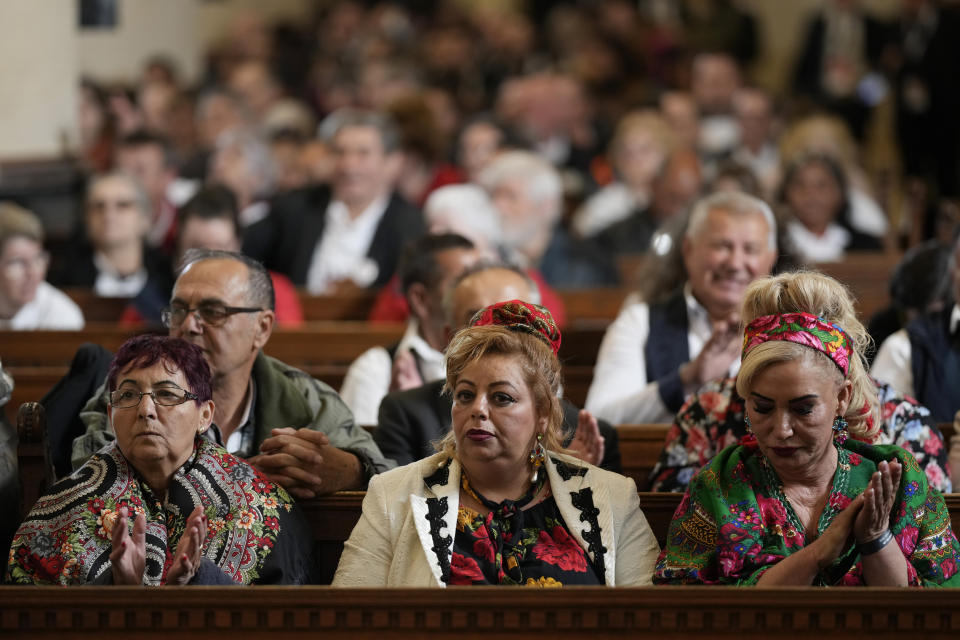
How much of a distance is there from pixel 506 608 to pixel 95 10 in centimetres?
631

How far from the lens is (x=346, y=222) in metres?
7.10

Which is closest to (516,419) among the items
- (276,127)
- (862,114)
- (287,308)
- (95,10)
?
(287,308)

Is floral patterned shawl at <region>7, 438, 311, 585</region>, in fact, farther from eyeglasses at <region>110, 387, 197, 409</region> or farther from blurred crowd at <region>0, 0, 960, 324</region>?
blurred crowd at <region>0, 0, 960, 324</region>

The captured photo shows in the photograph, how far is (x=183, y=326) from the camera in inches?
137

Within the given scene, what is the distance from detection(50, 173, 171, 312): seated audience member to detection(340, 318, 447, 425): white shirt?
96.1 inches

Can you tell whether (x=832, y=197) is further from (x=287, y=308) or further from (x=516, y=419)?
(x=516, y=419)

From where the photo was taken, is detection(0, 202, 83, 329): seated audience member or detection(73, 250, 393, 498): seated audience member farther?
detection(0, 202, 83, 329): seated audience member

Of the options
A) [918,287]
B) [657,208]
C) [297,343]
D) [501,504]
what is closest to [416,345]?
[297,343]

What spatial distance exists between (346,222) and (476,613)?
472 cm

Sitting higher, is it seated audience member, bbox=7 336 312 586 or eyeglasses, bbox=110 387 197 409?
eyeglasses, bbox=110 387 197 409

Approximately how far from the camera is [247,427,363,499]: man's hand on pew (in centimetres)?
315

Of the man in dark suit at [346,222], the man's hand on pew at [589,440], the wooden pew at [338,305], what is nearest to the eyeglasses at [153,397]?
the man's hand on pew at [589,440]

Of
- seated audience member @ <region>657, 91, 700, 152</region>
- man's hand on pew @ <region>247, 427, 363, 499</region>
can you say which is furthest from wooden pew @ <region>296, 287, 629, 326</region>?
seated audience member @ <region>657, 91, 700, 152</region>

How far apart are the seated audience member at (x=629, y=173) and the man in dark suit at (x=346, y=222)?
203 centimetres
